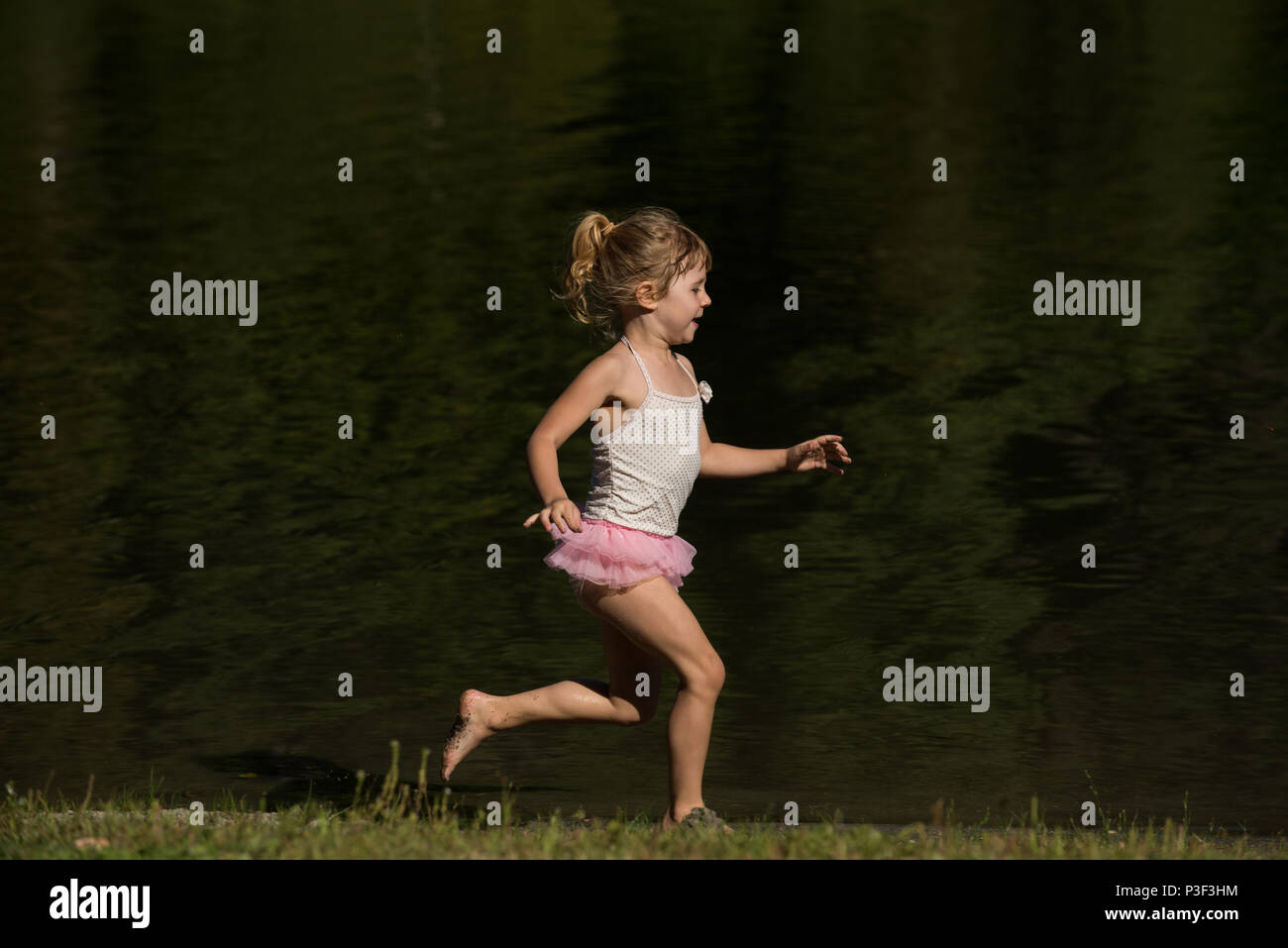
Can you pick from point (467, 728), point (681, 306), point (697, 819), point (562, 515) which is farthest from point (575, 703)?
point (681, 306)

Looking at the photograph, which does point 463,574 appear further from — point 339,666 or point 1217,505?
point 1217,505

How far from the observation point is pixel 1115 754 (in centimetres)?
634

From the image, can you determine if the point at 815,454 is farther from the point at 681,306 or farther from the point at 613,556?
the point at 613,556

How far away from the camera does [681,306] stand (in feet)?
17.7

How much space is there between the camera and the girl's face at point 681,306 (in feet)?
17.7

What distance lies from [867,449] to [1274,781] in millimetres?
4632

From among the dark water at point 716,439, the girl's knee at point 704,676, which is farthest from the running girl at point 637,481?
the dark water at point 716,439

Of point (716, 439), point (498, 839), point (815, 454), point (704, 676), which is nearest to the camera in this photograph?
point (498, 839)

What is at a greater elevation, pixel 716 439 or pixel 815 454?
pixel 716 439

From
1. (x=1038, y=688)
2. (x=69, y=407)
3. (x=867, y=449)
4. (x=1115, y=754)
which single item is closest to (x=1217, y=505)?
(x=867, y=449)

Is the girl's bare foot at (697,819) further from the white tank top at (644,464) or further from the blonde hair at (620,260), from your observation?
the blonde hair at (620,260)

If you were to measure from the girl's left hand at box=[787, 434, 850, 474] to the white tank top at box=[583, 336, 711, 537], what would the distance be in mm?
391

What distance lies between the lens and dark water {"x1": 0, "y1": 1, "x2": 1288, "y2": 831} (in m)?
6.56

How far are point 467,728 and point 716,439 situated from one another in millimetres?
5302
